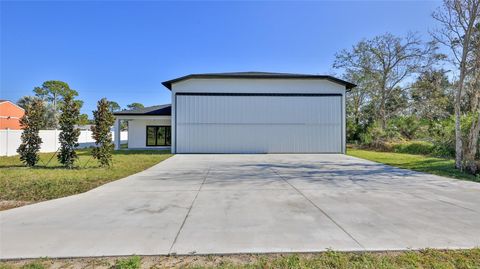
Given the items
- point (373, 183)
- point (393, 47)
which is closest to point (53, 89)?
point (393, 47)

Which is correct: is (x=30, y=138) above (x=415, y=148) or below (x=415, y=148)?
above

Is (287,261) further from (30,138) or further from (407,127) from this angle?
(407,127)

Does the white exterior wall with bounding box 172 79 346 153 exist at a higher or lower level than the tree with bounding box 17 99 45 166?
higher

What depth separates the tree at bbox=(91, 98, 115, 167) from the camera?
10438 millimetres

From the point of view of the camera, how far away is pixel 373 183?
782 cm

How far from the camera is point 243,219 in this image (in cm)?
454

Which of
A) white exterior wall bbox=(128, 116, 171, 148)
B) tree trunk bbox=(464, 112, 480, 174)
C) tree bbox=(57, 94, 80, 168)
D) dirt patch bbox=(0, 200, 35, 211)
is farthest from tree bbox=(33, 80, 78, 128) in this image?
tree trunk bbox=(464, 112, 480, 174)

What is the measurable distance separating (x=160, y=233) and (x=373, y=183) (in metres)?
6.45

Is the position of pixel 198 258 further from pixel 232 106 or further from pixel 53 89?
pixel 53 89

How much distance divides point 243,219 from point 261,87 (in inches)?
580

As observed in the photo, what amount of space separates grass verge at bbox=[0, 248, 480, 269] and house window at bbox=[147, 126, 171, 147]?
67.4 feet

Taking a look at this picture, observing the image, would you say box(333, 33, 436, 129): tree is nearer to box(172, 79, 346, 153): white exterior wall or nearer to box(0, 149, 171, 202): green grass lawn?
box(172, 79, 346, 153): white exterior wall

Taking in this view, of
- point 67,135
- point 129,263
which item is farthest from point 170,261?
point 67,135

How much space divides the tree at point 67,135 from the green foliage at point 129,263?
8.72 m
